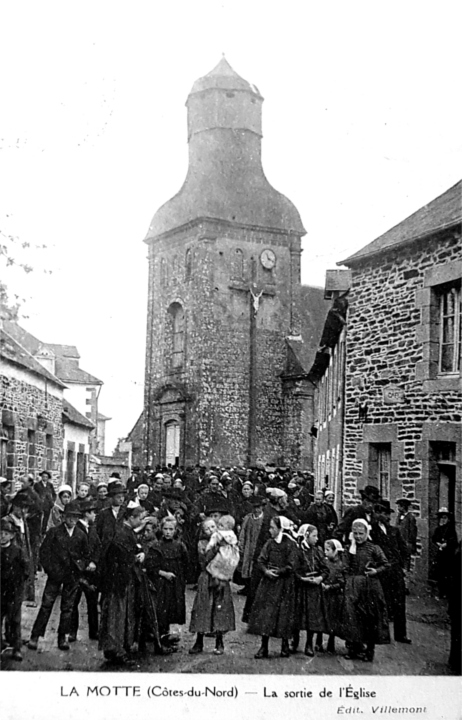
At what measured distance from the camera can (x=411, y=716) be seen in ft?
19.8

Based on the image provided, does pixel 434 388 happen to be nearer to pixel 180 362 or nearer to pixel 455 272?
pixel 455 272

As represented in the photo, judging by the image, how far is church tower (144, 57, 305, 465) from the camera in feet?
76.8

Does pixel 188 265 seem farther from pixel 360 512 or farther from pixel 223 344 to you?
pixel 360 512

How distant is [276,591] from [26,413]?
303 cm

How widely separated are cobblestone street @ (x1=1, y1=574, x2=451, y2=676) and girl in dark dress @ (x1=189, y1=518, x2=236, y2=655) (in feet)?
0.31

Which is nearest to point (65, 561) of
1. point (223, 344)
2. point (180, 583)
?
point (180, 583)

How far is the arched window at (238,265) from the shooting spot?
24.2m

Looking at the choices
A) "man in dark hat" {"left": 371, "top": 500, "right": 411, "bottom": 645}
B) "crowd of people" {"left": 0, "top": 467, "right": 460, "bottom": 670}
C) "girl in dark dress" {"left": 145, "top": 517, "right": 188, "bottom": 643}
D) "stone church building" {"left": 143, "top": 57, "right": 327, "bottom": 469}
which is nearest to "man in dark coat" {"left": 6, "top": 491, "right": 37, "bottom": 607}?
"crowd of people" {"left": 0, "top": 467, "right": 460, "bottom": 670}

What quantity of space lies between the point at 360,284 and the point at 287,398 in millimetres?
13668

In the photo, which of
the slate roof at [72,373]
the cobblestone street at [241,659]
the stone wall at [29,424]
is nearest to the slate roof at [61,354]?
the slate roof at [72,373]

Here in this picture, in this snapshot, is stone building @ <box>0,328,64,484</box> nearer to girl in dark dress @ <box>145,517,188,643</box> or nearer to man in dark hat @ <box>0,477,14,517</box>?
man in dark hat @ <box>0,477,14,517</box>

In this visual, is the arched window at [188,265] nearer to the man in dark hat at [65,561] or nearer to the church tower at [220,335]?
the church tower at [220,335]

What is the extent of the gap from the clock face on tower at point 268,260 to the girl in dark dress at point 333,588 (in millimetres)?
17303

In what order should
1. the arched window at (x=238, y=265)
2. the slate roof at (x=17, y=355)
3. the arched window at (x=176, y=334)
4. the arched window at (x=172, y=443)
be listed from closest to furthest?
the slate roof at (x=17, y=355) → the arched window at (x=238, y=265) → the arched window at (x=172, y=443) → the arched window at (x=176, y=334)
